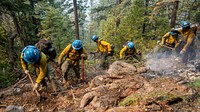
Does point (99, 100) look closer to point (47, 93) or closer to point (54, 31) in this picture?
point (47, 93)

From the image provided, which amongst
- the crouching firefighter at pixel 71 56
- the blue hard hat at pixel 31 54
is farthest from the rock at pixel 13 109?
the crouching firefighter at pixel 71 56

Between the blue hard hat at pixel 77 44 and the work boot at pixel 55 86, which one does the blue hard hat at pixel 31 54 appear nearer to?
the work boot at pixel 55 86

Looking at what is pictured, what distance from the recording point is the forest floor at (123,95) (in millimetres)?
5309

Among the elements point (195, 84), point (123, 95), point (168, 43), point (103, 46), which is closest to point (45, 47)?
point (123, 95)

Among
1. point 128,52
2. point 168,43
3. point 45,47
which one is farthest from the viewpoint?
point 168,43

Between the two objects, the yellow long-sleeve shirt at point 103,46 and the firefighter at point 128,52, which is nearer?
the firefighter at point 128,52

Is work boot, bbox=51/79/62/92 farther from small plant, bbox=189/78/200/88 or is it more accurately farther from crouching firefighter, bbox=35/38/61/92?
small plant, bbox=189/78/200/88

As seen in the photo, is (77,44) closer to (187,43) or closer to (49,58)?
(49,58)

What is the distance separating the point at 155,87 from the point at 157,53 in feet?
18.8

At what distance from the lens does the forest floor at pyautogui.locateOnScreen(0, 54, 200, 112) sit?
5.31m

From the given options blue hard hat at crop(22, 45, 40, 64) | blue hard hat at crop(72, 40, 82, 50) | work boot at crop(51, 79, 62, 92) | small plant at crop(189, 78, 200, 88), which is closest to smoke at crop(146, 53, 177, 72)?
small plant at crop(189, 78, 200, 88)

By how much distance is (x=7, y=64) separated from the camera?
10625 millimetres

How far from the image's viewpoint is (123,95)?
611 cm

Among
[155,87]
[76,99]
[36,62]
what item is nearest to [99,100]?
[76,99]
